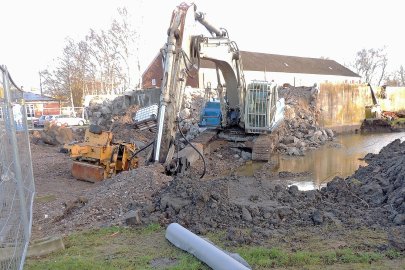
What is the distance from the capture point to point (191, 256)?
17.6ft

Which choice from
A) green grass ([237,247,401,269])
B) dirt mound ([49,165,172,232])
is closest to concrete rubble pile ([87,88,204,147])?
dirt mound ([49,165,172,232])

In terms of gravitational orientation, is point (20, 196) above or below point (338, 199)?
above

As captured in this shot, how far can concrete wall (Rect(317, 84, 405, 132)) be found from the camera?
2873cm

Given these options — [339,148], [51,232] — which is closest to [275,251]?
[51,232]

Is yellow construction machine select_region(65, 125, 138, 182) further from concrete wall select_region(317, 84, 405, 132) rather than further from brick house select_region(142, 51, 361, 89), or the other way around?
brick house select_region(142, 51, 361, 89)

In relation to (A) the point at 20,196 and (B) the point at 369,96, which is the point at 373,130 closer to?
(B) the point at 369,96

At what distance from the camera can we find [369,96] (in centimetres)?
3141

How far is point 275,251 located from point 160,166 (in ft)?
15.1

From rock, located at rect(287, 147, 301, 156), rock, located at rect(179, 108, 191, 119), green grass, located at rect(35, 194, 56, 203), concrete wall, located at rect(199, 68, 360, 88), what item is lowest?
rock, located at rect(287, 147, 301, 156)

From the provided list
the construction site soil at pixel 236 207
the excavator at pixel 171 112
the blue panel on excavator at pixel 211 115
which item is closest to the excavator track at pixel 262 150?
the excavator at pixel 171 112

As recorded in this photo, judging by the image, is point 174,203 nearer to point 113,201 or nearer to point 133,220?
point 133,220

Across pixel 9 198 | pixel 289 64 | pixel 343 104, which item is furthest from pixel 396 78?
pixel 9 198

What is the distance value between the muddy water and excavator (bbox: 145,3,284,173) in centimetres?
122

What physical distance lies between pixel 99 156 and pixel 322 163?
8.49 m
